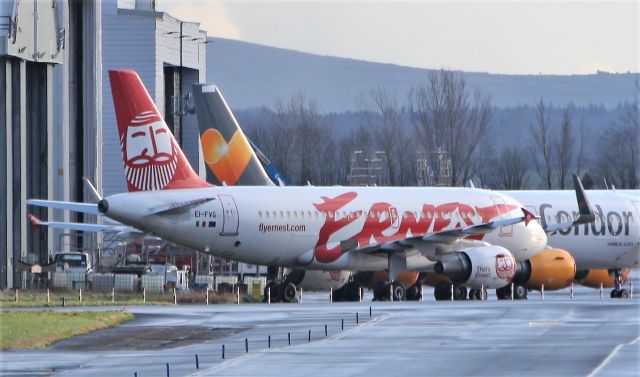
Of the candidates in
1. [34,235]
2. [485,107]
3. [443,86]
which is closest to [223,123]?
[34,235]

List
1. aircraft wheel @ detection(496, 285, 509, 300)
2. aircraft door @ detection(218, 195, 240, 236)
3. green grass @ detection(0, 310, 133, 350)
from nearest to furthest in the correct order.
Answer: green grass @ detection(0, 310, 133, 350)
aircraft door @ detection(218, 195, 240, 236)
aircraft wheel @ detection(496, 285, 509, 300)

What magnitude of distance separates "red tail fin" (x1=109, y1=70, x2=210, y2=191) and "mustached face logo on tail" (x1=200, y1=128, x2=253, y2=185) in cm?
906

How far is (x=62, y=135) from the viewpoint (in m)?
66.8

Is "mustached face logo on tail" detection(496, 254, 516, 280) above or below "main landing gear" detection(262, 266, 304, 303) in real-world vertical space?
above

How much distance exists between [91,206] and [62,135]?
1699 cm

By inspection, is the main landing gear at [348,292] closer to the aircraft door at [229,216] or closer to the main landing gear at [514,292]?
the main landing gear at [514,292]

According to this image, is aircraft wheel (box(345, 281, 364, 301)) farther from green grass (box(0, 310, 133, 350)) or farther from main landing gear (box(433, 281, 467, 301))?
green grass (box(0, 310, 133, 350))

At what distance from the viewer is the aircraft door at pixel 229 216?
47.5 m

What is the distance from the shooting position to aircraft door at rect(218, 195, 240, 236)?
4747 cm

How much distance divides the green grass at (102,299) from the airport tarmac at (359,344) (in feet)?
17.1

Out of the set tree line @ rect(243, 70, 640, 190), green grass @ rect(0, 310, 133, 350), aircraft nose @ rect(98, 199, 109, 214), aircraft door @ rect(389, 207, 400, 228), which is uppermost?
tree line @ rect(243, 70, 640, 190)

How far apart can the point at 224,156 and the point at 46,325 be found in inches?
908

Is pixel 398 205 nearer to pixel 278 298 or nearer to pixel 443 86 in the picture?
pixel 278 298

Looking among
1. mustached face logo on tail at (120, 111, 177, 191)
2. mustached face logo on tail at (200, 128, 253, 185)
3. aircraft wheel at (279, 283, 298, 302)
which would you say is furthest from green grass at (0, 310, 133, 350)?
mustached face logo on tail at (200, 128, 253, 185)
